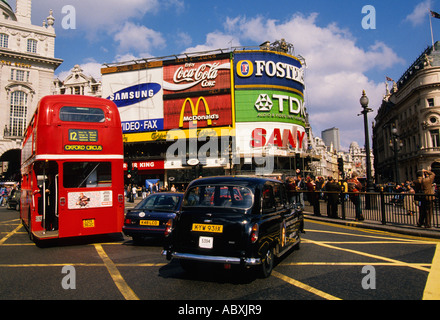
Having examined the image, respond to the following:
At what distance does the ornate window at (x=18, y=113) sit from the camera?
5106cm

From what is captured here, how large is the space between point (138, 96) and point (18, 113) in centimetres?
2083

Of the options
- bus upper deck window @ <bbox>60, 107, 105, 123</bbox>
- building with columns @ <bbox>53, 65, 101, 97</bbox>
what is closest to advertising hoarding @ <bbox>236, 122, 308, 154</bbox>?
building with columns @ <bbox>53, 65, 101, 97</bbox>

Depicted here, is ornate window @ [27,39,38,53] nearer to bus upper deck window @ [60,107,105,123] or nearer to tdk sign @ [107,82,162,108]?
tdk sign @ [107,82,162,108]

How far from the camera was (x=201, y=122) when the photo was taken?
147ft

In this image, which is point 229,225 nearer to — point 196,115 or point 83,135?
point 83,135

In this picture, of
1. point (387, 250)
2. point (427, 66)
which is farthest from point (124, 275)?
point (427, 66)

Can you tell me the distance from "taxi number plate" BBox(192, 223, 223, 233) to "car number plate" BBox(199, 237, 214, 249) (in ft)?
0.42

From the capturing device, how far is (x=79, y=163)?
857cm

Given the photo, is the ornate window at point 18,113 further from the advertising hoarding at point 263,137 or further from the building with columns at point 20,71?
the advertising hoarding at point 263,137

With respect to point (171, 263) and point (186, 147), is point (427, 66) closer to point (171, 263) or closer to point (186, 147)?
point (186, 147)

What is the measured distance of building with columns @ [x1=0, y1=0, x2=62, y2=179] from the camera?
5016cm

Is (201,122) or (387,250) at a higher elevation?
(201,122)

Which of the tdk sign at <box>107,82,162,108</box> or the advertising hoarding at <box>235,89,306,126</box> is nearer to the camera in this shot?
the advertising hoarding at <box>235,89,306,126</box>
